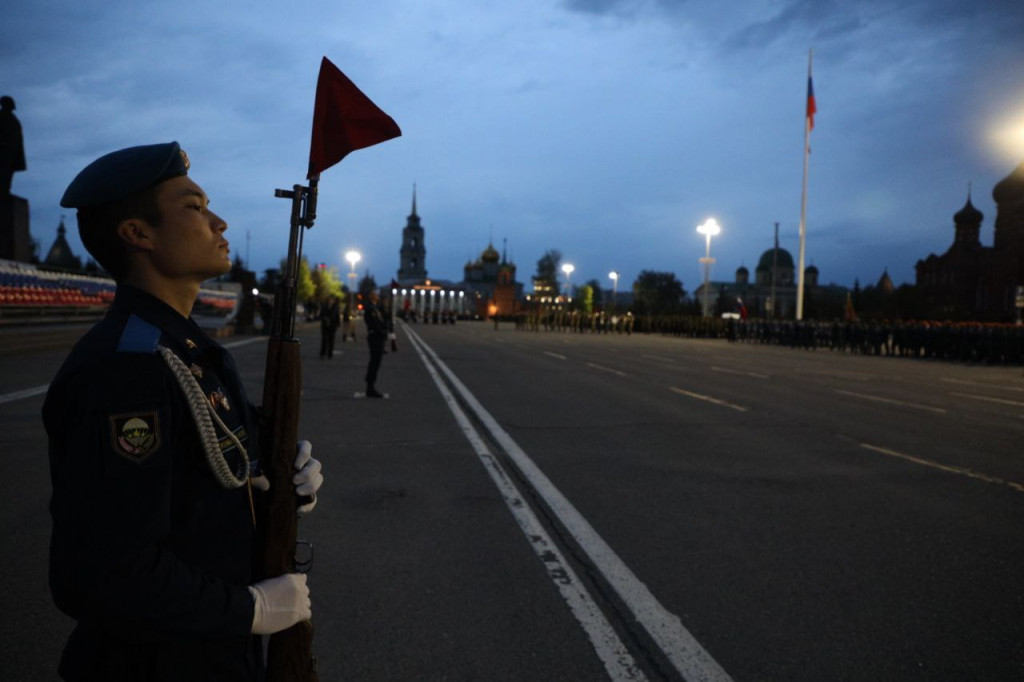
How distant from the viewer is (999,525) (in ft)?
19.4

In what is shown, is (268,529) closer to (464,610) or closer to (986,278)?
(464,610)

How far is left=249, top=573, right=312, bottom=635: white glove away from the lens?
1.53 m

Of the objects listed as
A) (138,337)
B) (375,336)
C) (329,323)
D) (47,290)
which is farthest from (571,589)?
(47,290)

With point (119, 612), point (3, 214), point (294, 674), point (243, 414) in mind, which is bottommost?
point (294, 674)

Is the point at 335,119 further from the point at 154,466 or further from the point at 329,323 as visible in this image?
the point at 329,323

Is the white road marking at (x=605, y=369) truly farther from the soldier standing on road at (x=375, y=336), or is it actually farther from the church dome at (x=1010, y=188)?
the church dome at (x=1010, y=188)

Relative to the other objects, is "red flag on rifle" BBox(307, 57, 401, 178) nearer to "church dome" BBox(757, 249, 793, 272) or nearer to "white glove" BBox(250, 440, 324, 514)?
"white glove" BBox(250, 440, 324, 514)

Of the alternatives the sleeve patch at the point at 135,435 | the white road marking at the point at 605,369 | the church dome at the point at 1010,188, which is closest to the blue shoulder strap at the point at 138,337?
the sleeve patch at the point at 135,435

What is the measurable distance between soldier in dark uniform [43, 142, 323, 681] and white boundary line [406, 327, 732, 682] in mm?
2205

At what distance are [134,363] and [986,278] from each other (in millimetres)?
98947

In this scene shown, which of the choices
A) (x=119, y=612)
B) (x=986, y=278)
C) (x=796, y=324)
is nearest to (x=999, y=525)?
(x=119, y=612)

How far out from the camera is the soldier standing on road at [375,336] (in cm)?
1370

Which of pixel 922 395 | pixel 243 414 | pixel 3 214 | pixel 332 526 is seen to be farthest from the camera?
pixel 3 214

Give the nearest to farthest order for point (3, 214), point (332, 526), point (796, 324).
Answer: point (332, 526) < point (3, 214) < point (796, 324)
